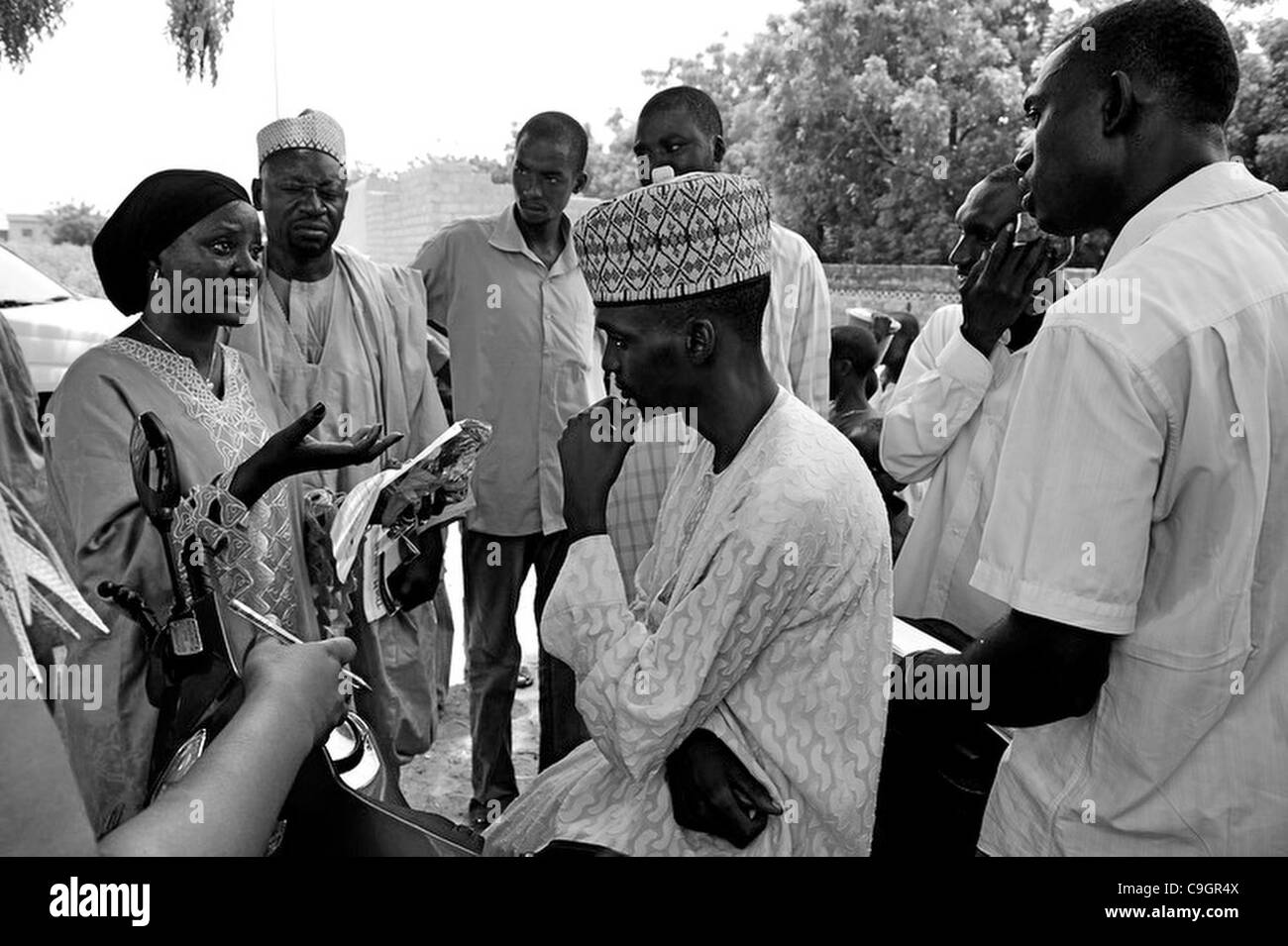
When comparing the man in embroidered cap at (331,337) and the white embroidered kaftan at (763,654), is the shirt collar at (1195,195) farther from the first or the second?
the man in embroidered cap at (331,337)

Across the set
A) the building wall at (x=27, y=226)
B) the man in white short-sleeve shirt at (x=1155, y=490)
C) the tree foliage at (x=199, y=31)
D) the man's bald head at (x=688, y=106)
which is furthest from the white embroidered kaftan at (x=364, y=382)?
the building wall at (x=27, y=226)

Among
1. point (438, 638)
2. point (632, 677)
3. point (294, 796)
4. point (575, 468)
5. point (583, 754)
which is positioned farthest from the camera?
point (438, 638)

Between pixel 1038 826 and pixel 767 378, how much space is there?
2.91ft

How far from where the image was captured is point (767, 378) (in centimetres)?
188

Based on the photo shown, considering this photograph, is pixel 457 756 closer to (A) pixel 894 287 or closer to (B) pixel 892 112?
(A) pixel 894 287

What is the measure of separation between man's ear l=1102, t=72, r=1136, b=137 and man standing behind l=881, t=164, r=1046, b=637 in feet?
2.80

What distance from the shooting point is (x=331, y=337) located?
328 cm

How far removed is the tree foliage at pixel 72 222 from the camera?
144 ft

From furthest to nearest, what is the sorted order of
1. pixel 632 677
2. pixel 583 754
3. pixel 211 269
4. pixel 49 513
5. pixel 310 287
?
pixel 310 287, pixel 211 269, pixel 583 754, pixel 632 677, pixel 49 513

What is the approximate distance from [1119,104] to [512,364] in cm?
267

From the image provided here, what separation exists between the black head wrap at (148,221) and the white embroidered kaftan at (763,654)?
145cm

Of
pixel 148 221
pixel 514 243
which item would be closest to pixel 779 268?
pixel 514 243

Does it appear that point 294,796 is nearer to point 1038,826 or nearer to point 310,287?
point 1038,826
